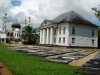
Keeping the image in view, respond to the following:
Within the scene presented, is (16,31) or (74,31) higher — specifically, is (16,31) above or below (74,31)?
above

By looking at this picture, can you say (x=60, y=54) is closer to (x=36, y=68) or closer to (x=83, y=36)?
(x=36, y=68)

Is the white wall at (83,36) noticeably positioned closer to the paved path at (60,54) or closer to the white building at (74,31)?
the white building at (74,31)

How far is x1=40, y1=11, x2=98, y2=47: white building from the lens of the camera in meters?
72.0

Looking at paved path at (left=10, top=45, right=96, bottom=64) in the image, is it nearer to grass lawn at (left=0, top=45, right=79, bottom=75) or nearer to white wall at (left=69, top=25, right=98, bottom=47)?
grass lawn at (left=0, top=45, right=79, bottom=75)

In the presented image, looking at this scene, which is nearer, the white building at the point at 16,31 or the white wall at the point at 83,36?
the white wall at the point at 83,36

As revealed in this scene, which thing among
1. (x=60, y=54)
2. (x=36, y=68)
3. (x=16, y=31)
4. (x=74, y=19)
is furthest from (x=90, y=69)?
(x=16, y=31)

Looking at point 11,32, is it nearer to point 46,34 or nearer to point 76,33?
point 46,34

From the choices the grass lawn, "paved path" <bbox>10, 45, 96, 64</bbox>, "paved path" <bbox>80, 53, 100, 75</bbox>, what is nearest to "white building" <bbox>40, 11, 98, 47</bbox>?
Result: "paved path" <bbox>10, 45, 96, 64</bbox>

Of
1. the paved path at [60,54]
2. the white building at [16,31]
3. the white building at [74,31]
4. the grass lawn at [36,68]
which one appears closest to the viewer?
the grass lawn at [36,68]

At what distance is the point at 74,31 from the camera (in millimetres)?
73125

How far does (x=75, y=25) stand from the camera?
7281 cm

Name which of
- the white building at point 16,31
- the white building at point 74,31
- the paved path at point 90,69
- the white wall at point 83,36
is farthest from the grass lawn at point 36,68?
the white building at point 16,31

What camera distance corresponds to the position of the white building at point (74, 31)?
236 feet

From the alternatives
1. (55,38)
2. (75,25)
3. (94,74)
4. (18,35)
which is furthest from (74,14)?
(18,35)
